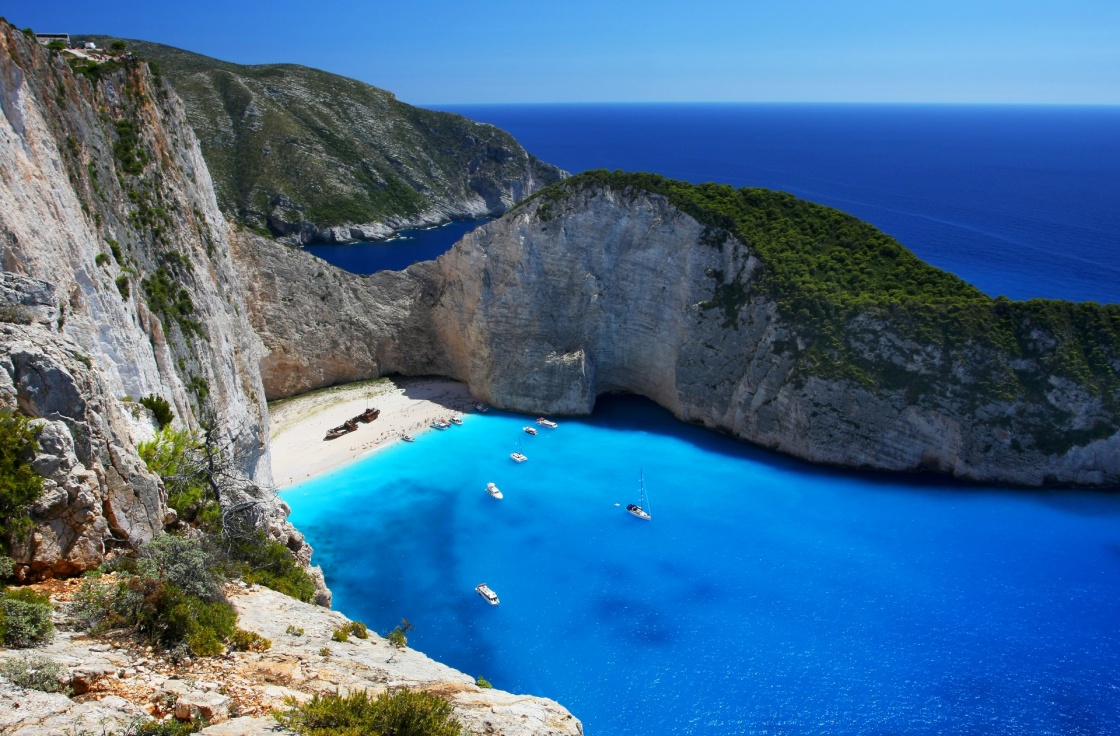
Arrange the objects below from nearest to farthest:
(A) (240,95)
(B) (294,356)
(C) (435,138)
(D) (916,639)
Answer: (D) (916,639), (B) (294,356), (A) (240,95), (C) (435,138)

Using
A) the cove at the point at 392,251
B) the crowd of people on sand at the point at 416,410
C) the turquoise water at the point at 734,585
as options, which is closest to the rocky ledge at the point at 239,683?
the turquoise water at the point at 734,585

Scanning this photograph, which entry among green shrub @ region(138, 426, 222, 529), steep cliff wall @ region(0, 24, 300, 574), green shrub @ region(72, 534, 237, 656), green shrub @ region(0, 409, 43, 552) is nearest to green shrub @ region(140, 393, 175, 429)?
steep cliff wall @ region(0, 24, 300, 574)

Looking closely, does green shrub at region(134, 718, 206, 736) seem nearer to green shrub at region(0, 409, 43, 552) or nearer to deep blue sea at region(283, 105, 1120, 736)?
green shrub at region(0, 409, 43, 552)

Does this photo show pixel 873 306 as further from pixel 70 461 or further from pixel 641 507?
pixel 70 461

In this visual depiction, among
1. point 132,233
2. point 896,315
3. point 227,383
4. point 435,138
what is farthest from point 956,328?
point 435,138

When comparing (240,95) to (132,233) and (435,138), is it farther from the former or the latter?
(132,233)

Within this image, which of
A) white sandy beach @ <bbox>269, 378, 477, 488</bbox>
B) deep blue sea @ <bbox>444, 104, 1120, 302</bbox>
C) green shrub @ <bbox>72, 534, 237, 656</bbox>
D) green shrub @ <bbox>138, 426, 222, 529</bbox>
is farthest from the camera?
deep blue sea @ <bbox>444, 104, 1120, 302</bbox>
